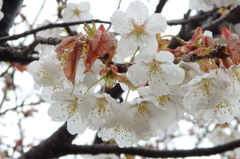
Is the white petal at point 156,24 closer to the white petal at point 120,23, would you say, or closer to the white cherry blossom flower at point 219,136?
the white petal at point 120,23

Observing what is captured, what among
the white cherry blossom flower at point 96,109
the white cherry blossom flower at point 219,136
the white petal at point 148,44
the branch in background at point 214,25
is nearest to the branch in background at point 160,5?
the branch in background at point 214,25

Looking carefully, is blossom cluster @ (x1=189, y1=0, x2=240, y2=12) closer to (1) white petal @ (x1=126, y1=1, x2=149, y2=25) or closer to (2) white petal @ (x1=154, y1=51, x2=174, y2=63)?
(1) white petal @ (x1=126, y1=1, x2=149, y2=25)

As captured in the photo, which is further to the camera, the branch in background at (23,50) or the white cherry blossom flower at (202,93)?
the branch in background at (23,50)

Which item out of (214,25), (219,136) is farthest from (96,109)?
(219,136)

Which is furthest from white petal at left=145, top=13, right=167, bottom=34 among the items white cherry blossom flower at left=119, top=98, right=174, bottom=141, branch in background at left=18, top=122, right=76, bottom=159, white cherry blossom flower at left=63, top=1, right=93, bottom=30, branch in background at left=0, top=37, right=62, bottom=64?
white cherry blossom flower at left=63, top=1, right=93, bottom=30

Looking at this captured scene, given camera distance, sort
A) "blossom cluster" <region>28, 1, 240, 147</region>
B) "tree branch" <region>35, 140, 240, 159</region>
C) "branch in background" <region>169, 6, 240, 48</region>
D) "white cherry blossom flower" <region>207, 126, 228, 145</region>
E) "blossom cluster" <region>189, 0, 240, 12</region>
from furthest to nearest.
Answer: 1. "white cherry blossom flower" <region>207, 126, 228, 145</region>
2. "branch in background" <region>169, 6, 240, 48</region>
3. "blossom cluster" <region>189, 0, 240, 12</region>
4. "tree branch" <region>35, 140, 240, 159</region>
5. "blossom cluster" <region>28, 1, 240, 147</region>

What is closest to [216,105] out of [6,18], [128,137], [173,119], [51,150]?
[173,119]

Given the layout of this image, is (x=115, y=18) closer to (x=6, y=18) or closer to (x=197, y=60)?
(x=197, y=60)
